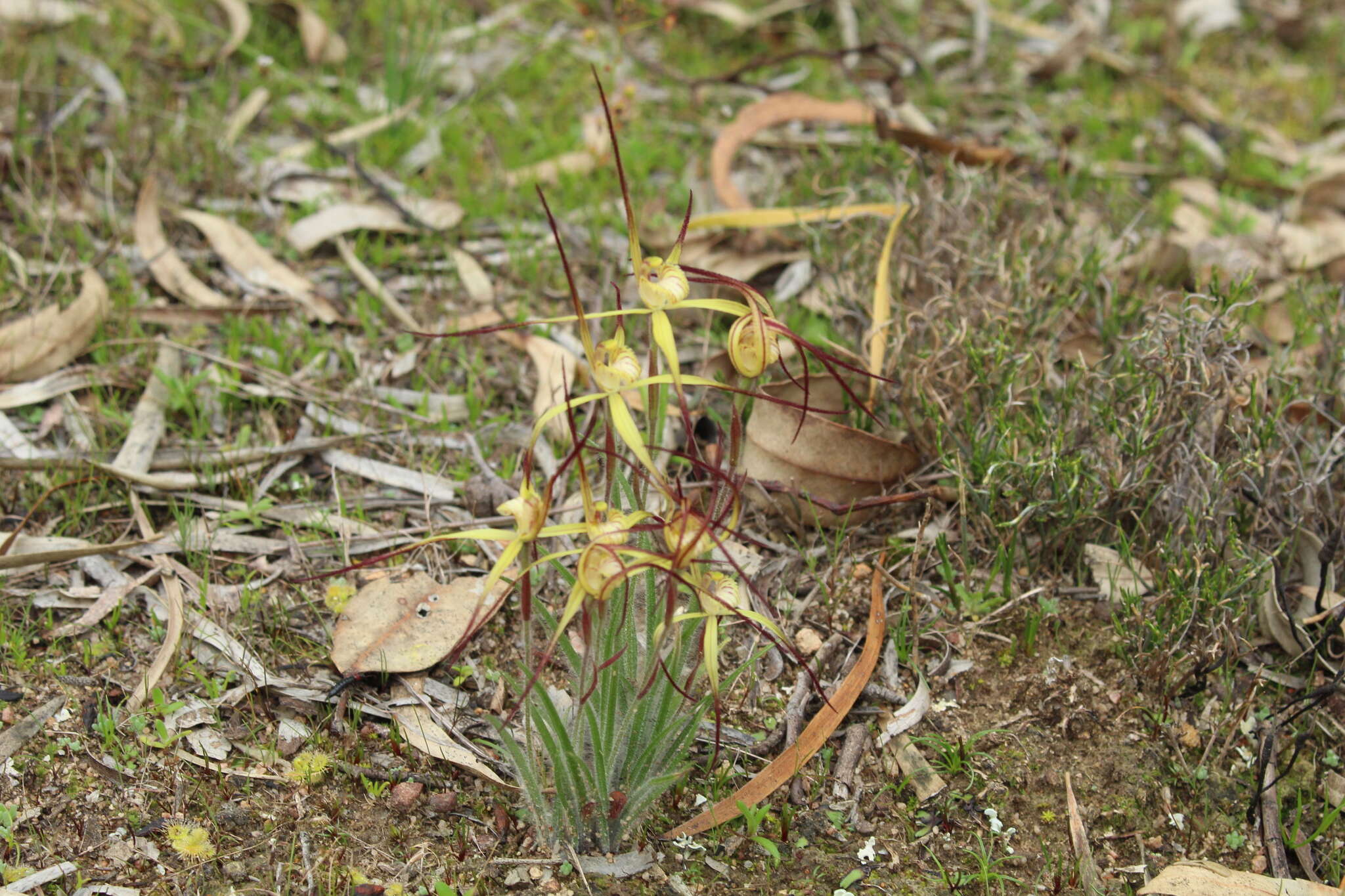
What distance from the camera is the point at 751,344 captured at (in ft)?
5.18

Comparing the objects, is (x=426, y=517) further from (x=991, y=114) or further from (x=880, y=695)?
(x=991, y=114)

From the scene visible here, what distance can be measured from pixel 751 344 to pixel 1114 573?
1.34m

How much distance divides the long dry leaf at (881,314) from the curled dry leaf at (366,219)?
128 centimetres

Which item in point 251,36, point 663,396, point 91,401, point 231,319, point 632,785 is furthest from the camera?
point 251,36

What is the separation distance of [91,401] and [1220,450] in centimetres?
259

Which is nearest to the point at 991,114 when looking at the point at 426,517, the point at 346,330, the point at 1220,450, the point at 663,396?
the point at 1220,450

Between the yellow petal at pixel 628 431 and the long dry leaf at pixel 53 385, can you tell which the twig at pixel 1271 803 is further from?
the long dry leaf at pixel 53 385

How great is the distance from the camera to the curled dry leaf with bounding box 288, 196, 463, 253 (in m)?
3.39

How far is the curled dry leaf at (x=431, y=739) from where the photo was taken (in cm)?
210

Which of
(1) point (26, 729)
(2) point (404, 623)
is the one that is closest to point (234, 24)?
(2) point (404, 623)

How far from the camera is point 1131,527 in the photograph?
104 inches

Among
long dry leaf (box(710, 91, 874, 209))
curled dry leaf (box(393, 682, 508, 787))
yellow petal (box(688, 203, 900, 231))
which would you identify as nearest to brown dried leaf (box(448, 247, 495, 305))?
Result: yellow petal (box(688, 203, 900, 231))

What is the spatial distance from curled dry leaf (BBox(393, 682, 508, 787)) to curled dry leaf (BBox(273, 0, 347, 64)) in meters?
2.64

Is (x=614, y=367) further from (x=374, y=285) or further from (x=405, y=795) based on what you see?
(x=374, y=285)
